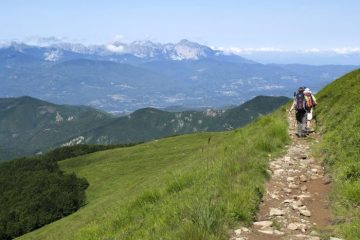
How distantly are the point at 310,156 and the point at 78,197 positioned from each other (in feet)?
317

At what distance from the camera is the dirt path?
400 inches

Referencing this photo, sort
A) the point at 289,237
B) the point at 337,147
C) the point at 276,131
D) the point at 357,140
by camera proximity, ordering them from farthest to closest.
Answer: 1. the point at 276,131
2. the point at 337,147
3. the point at 357,140
4. the point at 289,237

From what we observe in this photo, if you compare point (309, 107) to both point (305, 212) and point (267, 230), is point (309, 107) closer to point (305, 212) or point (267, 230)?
point (305, 212)

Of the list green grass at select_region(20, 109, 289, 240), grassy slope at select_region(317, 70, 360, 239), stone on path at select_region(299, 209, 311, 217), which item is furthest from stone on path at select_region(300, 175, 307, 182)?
stone on path at select_region(299, 209, 311, 217)

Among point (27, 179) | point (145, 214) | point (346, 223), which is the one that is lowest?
point (27, 179)

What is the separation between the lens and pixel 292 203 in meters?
12.4

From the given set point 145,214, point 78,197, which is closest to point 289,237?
point 145,214

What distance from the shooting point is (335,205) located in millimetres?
11719

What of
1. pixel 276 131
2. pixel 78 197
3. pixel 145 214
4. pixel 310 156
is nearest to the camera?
pixel 145 214

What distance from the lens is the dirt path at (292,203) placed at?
1015 centimetres

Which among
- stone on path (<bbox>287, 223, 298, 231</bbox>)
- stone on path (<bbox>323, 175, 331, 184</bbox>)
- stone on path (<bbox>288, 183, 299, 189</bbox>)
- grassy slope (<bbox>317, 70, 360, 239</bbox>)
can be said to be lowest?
stone on path (<bbox>288, 183, 299, 189</bbox>)

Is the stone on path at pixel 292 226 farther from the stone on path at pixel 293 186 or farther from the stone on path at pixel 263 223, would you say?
the stone on path at pixel 293 186

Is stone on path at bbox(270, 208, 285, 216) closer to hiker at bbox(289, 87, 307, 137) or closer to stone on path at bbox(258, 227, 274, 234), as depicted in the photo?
stone on path at bbox(258, 227, 274, 234)

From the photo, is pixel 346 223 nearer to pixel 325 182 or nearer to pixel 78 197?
pixel 325 182
